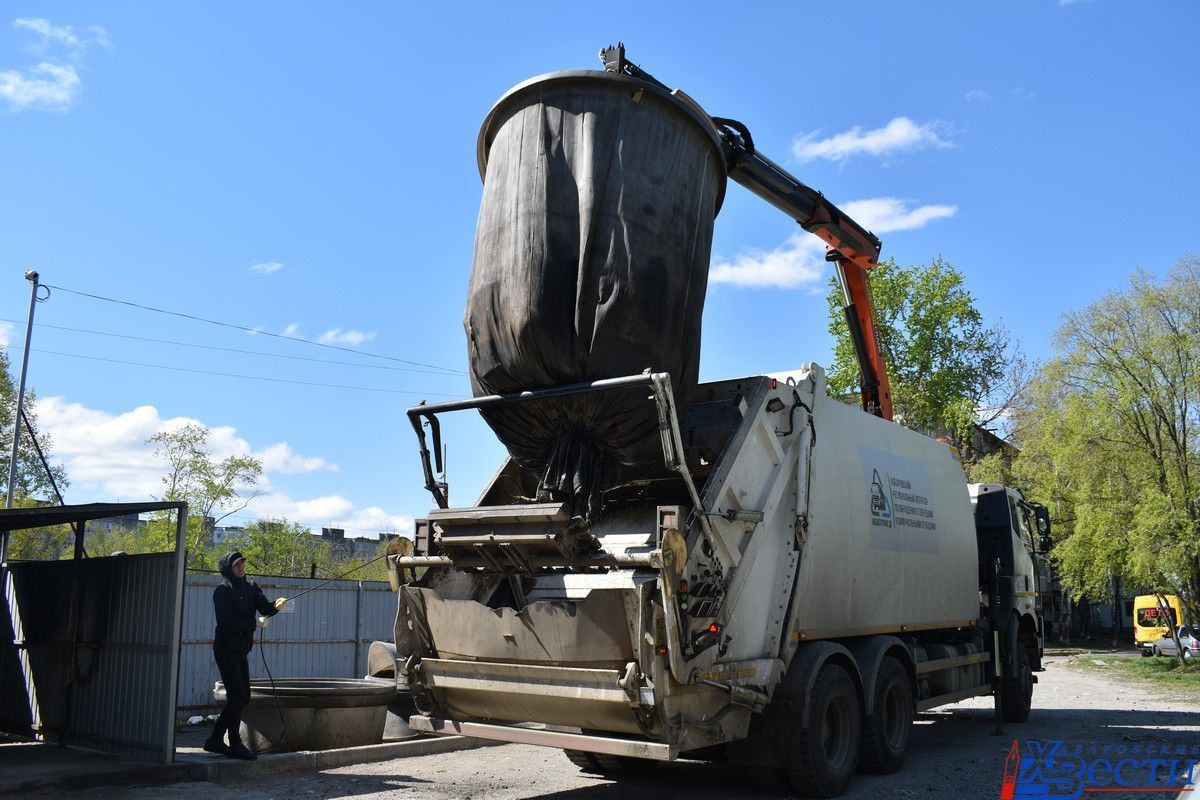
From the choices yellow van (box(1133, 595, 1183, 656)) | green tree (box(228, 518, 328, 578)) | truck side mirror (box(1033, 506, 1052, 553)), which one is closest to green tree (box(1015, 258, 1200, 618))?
yellow van (box(1133, 595, 1183, 656))

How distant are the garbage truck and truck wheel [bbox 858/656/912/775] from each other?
33 millimetres

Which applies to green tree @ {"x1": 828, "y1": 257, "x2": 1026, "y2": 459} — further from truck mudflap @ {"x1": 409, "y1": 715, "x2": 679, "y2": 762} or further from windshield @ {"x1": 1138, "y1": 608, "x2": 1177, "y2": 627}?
truck mudflap @ {"x1": 409, "y1": 715, "x2": 679, "y2": 762}

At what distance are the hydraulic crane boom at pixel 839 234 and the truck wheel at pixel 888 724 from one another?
140 inches

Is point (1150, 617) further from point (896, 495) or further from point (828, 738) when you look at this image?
point (828, 738)

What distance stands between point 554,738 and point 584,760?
2.07m

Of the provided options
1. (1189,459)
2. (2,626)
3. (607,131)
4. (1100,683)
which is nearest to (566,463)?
(607,131)

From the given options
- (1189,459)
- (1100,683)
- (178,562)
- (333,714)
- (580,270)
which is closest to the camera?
(580,270)

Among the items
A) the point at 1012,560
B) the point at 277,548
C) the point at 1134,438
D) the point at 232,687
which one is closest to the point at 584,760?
the point at 232,687

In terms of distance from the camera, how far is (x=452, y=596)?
7.01m

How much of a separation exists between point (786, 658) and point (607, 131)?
3852 millimetres

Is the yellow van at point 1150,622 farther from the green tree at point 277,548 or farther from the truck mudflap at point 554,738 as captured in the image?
the green tree at point 277,548

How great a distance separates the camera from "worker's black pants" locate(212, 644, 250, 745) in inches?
336

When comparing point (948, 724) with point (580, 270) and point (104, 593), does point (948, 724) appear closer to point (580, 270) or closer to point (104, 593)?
point (580, 270)

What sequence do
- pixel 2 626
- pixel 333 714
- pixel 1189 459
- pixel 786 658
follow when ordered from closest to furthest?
1. pixel 786 658
2. pixel 333 714
3. pixel 2 626
4. pixel 1189 459
